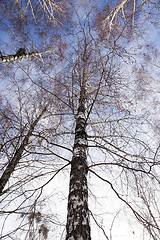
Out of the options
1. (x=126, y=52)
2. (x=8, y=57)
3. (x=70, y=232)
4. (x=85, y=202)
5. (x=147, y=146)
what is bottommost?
(x=70, y=232)

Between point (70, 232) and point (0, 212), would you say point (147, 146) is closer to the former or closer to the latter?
point (70, 232)

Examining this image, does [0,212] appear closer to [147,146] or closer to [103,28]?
[147,146]

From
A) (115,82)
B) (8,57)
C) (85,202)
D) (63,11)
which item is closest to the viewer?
(85,202)

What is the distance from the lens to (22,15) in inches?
167

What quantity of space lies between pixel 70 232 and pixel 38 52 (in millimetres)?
5737

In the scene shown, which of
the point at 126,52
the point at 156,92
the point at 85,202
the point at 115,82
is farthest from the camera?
the point at 156,92

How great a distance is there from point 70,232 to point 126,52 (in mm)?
3461

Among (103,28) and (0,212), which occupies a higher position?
(103,28)

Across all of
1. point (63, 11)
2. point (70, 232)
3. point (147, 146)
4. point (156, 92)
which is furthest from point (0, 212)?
point (156, 92)

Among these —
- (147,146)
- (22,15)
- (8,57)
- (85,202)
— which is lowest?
(85,202)

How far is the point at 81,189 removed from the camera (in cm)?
160

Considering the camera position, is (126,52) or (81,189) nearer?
(81,189)

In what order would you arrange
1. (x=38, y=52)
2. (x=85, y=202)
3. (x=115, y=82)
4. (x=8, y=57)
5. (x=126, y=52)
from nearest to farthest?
(x=85, y=202) → (x=126, y=52) → (x=115, y=82) → (x=8, y=57) → (x=38, y=52)

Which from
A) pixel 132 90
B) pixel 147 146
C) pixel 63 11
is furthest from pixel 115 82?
pixel 63 11
